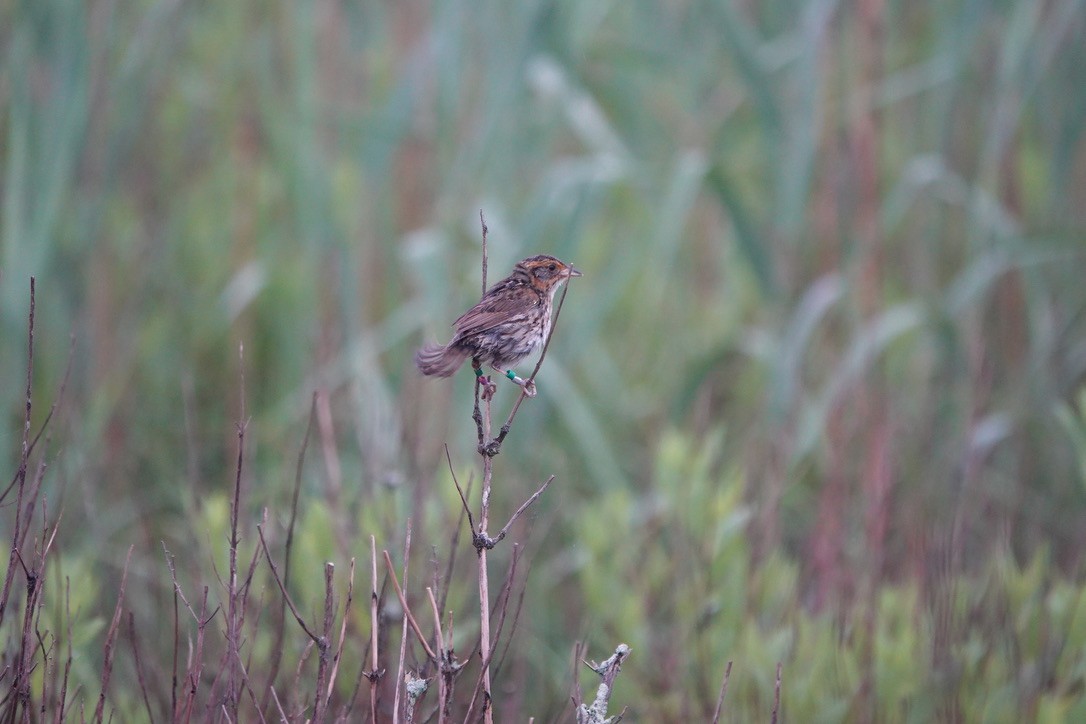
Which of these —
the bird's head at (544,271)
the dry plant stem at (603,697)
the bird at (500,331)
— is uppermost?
the bird's head at (544,271)

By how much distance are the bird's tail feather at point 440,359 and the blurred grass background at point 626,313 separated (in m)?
0.32

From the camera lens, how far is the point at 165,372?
148 inches

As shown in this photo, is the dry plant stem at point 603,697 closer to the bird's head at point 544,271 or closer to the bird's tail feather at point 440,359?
the bird's tail feather at point 440,359

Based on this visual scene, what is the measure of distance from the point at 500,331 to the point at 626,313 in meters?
2.59

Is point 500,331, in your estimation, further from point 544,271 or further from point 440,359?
point 544,271

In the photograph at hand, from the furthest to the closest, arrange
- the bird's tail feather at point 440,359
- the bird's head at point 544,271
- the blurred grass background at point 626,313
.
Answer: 1. the blurred grass background at point 626,313
2. the bird's head at point 544,271
3. the bird's tail feather at point 440,359

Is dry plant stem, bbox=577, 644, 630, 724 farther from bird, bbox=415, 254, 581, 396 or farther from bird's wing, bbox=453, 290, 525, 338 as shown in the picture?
bird's wing, bbox=453, 290, 525, 338

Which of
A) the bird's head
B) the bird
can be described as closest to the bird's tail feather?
the bird

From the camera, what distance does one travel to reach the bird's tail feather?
157cm

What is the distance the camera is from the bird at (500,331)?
161 cm

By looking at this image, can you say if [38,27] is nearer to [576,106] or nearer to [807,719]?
[576,106]

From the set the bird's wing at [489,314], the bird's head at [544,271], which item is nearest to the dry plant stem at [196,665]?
the bird's wing at [489,314]

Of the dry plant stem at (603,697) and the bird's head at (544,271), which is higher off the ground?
the bird's head at (544,271)

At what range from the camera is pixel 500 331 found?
170cm
